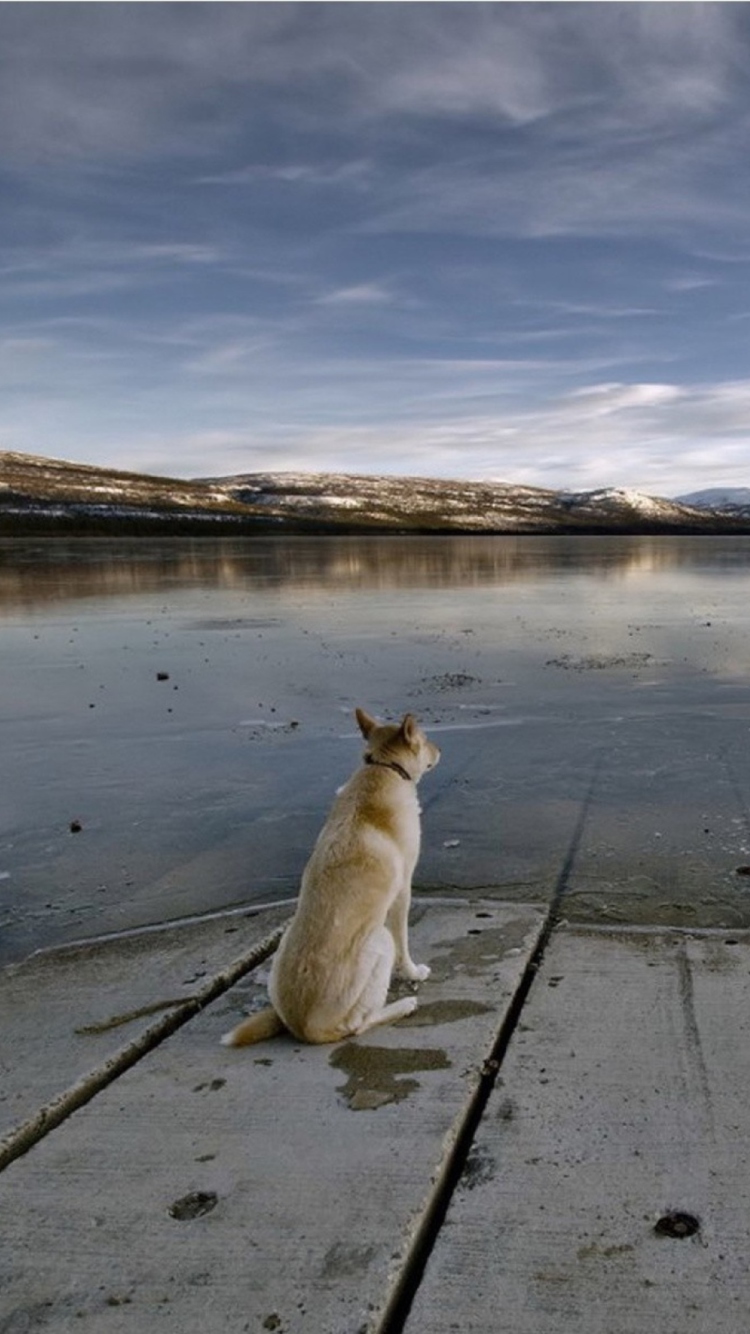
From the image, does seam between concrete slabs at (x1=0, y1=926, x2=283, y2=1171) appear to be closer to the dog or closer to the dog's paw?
the dog

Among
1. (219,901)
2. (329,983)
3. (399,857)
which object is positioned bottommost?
(219,901)

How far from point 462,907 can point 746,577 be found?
3660 centimetres

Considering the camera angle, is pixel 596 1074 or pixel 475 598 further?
pixel 475 598

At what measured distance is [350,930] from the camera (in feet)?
14.4

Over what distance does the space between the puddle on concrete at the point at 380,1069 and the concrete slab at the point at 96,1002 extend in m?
0.97

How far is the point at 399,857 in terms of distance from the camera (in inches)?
188

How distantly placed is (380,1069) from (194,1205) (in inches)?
41.0

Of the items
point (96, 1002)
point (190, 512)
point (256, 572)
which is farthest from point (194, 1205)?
point (190, 512)

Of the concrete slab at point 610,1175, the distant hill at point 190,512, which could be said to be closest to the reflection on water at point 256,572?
the concrete slab at point 610,1175

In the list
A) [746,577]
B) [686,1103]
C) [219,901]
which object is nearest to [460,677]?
[219,901]

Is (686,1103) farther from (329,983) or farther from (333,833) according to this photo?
(333,833)

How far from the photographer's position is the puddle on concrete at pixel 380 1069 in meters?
3.79

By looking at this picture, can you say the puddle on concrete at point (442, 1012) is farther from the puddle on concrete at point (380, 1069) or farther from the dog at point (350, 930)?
the puddle on concrete at point (380, 1069)

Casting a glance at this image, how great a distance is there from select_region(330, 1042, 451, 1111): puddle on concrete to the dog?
17 cm
